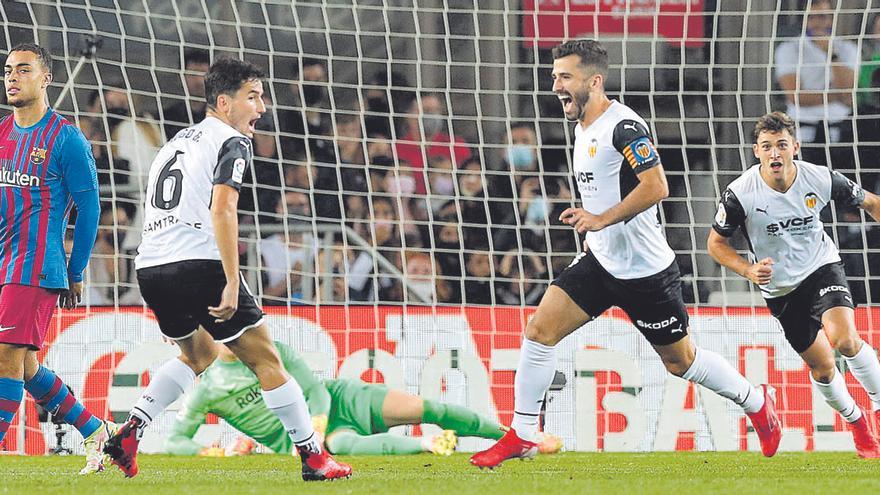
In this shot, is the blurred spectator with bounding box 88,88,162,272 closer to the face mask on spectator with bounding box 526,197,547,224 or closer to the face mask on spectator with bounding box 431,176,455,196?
the face mask on spectator with bounding box 431,176,455,196

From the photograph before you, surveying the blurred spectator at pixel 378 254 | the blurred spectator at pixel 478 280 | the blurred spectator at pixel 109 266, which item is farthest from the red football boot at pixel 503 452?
the blurred spectator at pixel 109 266

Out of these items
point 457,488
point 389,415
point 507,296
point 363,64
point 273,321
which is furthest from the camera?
point 363,64

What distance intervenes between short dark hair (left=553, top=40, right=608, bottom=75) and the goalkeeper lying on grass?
295 centimetres

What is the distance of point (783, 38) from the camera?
36.1ft

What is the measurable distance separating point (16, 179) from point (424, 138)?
5731mm

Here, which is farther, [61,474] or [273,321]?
[273,321]

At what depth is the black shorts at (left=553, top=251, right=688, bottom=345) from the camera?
6.52 meters

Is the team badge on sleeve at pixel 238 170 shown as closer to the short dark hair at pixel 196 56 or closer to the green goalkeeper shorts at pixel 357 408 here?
the green goalkeeper shorts at pixel 357 408

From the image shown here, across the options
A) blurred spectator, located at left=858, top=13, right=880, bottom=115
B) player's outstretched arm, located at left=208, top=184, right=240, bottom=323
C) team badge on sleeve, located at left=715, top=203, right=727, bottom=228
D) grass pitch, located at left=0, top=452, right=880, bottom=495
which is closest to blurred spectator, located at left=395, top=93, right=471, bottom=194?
blurred spectator, located at left=858, top=13, right=880, bottom=115

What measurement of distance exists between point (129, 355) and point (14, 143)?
10.8 feet

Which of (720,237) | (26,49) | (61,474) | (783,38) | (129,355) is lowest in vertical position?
(61,474)

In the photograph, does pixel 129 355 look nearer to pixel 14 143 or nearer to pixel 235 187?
pixel 14 143

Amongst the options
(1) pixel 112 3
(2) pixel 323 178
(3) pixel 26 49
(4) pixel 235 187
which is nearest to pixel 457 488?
(4) pixel 235 187

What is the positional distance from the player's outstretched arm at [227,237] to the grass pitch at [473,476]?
2.45ft
